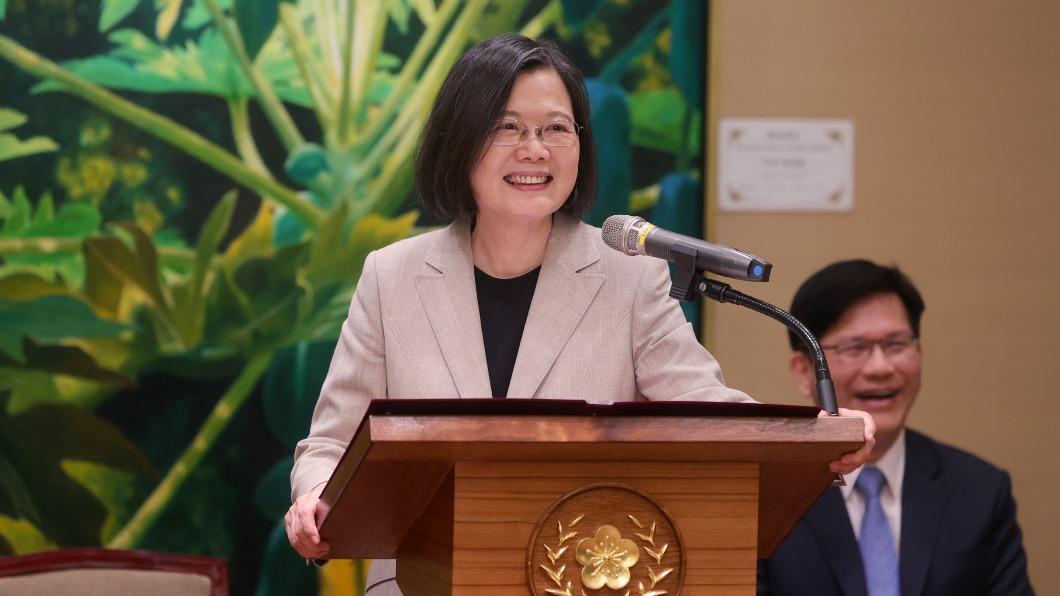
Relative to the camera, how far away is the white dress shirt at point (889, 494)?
10.1 ft

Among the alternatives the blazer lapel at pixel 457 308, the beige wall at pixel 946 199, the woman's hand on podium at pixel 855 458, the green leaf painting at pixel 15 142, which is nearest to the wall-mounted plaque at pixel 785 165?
the beige wall at pixel 946 199

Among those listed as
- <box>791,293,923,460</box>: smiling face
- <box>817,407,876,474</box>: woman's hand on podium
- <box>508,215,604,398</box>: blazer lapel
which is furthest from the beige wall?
<box>817,407,876,474</box>: woman's hand on podium

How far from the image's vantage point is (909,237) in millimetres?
3912

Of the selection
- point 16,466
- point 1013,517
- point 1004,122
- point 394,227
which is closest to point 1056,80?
point 1004,122

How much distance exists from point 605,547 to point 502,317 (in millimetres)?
694

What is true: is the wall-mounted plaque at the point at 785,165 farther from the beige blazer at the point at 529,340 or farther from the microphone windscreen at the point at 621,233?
the microphone windscreen at the point at 621,233

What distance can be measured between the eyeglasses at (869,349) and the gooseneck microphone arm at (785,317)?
1.42 metres

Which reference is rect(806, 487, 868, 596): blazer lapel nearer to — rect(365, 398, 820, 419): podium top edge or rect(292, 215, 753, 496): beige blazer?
rect(292, 215, 753, 496): beige blazer

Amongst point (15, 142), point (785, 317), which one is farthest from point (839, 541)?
point (15, 142)

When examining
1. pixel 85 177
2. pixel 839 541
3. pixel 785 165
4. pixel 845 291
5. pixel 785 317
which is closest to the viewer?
pixel 785 317

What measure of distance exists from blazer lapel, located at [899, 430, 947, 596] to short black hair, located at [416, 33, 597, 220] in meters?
1.30

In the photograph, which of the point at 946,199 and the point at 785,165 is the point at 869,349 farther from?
the point at 946,199

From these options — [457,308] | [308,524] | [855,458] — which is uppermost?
A: [457,308]

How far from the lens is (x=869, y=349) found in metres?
3.23
